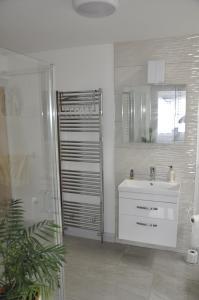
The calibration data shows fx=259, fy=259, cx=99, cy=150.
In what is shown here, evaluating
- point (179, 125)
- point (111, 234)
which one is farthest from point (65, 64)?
point (111, 234)

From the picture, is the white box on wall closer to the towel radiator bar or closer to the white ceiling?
the white ceiling

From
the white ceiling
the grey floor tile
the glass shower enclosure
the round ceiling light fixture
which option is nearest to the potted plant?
the glass shower enclosure

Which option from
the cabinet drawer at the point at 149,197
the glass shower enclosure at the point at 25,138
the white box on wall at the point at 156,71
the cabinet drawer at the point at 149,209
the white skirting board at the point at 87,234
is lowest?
the white skirting board at the point at 87,234

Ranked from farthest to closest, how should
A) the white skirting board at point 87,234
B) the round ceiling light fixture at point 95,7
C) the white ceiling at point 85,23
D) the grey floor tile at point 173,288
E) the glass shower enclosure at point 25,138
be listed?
the white skirting board at point 87,234 < the glass shower enclosure at point 25,138 < the grey floor tile at point 173,288 < the white ceiling at point 85,23 < the round ceiling light fixture at point 95,7

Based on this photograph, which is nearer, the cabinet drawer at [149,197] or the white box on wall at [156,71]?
the cabinet drawer at [149,197]

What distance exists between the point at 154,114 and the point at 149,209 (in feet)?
3.56

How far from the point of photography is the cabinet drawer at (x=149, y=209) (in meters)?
2.61

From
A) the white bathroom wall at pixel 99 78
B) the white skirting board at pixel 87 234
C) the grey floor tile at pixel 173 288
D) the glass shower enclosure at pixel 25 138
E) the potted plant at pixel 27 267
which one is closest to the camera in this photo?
the potted plant at pixel 27 267

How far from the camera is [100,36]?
2.77 metres

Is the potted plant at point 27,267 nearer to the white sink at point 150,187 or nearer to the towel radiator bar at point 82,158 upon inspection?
the white sink at point 150,187

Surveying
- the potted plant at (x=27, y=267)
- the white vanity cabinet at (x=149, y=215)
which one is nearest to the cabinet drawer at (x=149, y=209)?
the white vanity cabinet at (x=149, y=215)

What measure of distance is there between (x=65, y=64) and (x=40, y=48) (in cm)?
37

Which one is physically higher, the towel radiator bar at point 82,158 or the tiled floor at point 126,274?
the towel radiator bar at point 82,158

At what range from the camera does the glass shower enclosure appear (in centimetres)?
257
